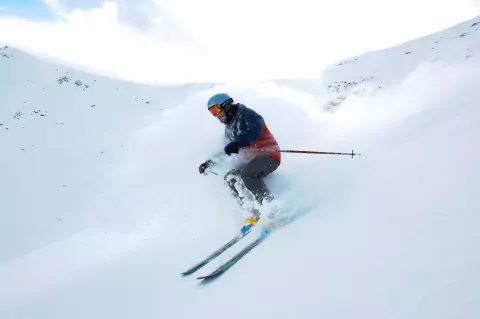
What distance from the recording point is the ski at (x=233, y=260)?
3508mm

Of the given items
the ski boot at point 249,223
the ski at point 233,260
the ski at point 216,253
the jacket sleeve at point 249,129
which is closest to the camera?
the ski at point 233,260

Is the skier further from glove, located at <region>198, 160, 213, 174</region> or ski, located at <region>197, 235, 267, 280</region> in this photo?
ski, located at <region>197, 235, 267, 280</region>

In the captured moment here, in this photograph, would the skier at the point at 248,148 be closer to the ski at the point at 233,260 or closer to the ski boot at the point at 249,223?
the ski boot at the point at 249,223

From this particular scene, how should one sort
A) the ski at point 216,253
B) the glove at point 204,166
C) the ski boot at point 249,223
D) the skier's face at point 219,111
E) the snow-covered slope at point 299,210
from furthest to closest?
the glove at point 204,166 < the skier's face at point 219,111 < the ski boot at point 249,223 < the ski at point 216,253 < the snow-covered slope at point 299,210

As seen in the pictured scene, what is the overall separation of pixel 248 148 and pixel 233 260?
6.10 feet

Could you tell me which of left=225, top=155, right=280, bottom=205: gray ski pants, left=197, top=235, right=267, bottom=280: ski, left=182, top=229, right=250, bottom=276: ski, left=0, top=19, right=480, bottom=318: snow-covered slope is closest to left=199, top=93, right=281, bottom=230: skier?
left=225, top=155, right=280, bottom=205: gray ski pants

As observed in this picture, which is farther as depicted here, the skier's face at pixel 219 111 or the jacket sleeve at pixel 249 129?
the skier's face at pixel 219 111

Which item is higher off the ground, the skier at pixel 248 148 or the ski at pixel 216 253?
the skier at pixel 248 148

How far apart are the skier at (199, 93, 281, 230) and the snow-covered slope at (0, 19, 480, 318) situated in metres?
0.46

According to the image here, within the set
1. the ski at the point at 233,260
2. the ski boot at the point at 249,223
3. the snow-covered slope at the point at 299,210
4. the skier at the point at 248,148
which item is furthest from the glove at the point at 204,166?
the ski at the point at 233,260

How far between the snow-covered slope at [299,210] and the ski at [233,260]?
17 cm

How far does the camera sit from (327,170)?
517 centimetres

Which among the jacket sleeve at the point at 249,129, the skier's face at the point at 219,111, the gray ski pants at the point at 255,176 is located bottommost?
the gray ski pants at the point at 255,176

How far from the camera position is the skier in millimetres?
4871
